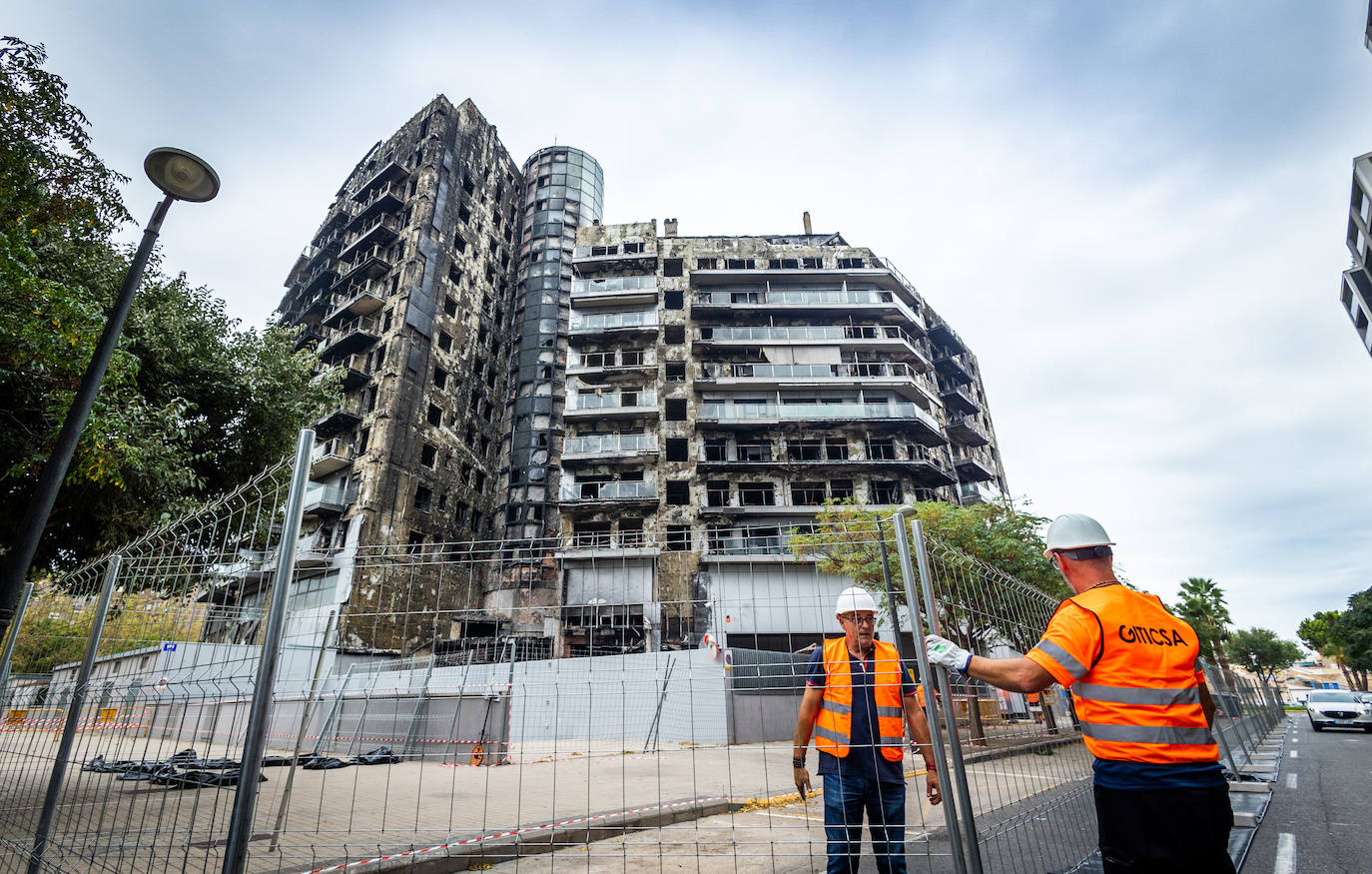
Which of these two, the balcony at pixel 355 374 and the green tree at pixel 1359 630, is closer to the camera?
the balcony at pixel 355 374

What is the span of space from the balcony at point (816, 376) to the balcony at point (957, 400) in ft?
22.2

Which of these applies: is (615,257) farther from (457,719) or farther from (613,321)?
(457,719)

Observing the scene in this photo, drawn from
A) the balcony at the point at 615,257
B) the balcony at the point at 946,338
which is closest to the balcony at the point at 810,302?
the balcony at the point at 615,257

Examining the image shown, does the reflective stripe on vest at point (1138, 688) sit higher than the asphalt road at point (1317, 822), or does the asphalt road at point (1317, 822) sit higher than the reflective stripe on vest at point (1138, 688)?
the reflective stripe on vest at point (1138, 688)

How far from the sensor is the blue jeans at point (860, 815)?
366cm

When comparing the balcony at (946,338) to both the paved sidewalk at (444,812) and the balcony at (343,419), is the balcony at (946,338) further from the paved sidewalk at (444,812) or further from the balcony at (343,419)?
the paved sidewalk at (444,812)

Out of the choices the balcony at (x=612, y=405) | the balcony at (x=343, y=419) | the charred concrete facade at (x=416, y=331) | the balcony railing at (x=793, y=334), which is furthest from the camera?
the balcony railing at (x=793, y=334)

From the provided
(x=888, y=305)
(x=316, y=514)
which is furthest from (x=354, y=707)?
(x=888, y=305)

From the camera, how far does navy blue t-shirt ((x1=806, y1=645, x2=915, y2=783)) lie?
149 inches

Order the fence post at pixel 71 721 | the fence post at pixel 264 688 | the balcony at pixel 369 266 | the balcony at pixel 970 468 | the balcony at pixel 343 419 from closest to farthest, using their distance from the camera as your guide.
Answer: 1. the fence post at pixel 264 688
2. the fence post at pixel 71 721
3. the balcony at pixel 343 419
4. the balcony at pixel 369 266
5. the balcony at pixel 970 468

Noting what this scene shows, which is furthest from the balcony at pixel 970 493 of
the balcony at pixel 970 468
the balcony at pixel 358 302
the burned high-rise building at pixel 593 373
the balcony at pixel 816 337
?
the balcony at pixel 358 302

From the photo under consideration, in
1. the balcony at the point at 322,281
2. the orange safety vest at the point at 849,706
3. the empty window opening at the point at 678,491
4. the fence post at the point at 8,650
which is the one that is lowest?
the orange safety vest at the point at 849,706

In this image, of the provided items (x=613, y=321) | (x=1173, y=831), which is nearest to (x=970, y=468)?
(x=613, y=321)

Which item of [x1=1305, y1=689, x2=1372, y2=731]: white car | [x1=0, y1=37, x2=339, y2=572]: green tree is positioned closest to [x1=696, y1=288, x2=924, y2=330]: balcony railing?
[x1=1305, y1=689, x2=1372, y2=731]: white car
